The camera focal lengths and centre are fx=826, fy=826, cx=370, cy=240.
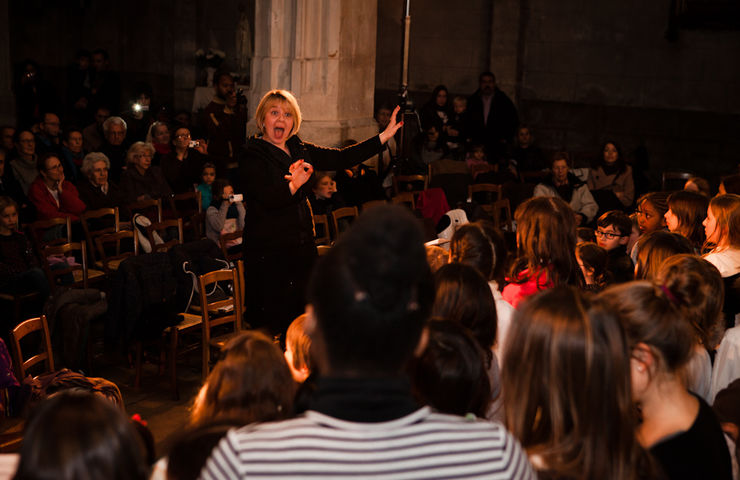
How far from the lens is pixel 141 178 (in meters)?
7.43

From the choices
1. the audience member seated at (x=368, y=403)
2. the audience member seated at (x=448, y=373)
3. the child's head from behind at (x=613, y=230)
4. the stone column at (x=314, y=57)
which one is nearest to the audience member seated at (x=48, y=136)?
the stone column at (x=314, y=57)

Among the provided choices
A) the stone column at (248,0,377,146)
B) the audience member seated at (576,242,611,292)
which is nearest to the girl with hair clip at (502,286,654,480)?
the audience member seated at (576,242,611,292)

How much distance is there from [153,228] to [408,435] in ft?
15.8

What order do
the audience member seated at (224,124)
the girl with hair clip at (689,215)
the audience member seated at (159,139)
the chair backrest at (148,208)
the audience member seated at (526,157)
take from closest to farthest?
the girl with hair clip at (689,215) → the chair backrest at (148,208) → the audience member seated at (159,139) → the audience member seated at (224,124) → the audience member seated at (526,157)

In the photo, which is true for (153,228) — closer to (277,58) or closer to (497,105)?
(277,58)

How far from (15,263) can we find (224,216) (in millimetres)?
1543

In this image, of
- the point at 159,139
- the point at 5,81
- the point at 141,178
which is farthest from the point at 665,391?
the point at 5,81

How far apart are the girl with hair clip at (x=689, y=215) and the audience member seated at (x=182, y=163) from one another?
4868 mm

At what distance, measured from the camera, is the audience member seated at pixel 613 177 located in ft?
28.1

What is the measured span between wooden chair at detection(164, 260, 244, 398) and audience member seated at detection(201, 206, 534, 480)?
338cm

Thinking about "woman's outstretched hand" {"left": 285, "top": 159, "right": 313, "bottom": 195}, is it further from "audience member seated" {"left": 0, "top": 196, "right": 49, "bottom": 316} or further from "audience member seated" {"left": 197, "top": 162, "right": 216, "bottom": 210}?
"audience member seated" {"left": 197, "top": 162, "right": 216, "bottom": 210}

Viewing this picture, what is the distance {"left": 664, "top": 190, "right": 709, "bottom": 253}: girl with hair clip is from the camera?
4426 mm

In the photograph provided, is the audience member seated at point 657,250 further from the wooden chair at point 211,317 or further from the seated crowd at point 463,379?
the wooden chair at point 211,317

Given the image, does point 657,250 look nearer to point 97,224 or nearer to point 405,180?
point 97,224
